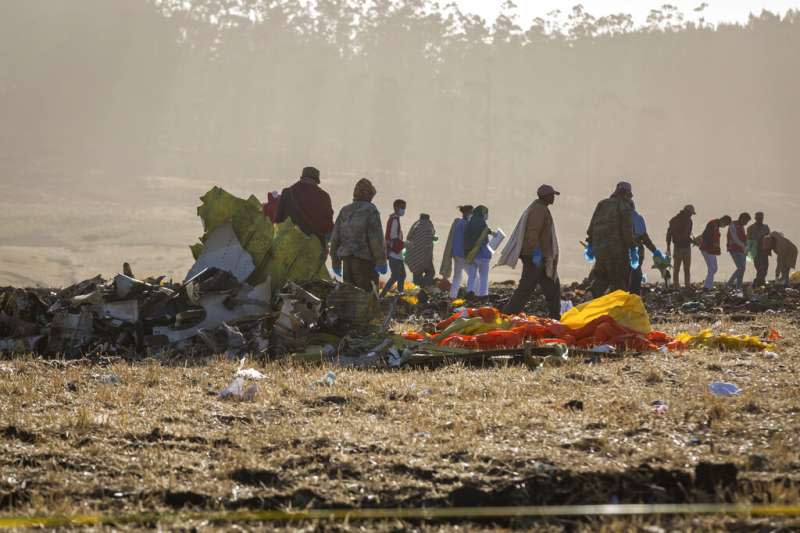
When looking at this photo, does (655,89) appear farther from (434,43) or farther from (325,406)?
(325,406)

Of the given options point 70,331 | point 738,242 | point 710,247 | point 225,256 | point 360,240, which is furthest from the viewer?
point 738,242

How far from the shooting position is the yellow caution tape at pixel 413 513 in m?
3.89

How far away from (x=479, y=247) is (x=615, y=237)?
554 cm

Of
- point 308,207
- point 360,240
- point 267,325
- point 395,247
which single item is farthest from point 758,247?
point 267,325

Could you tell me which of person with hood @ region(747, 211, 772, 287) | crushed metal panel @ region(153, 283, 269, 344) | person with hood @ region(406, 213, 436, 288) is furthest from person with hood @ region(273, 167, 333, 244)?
person with hood @ region(747, 211, 772, 287)

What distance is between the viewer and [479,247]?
16.8 m

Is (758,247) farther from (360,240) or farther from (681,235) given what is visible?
(360,240)

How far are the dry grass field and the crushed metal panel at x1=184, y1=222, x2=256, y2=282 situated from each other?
8.84ft

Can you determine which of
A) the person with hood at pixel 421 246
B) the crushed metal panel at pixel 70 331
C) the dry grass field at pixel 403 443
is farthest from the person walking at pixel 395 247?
the dry grass field at pixel 403 443

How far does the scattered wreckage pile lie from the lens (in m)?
8.64

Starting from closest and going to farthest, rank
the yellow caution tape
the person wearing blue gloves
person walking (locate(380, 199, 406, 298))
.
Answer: the yellow caution tape
the person wearing blue gloves
person walking (locate(380, 199, 406, 298))

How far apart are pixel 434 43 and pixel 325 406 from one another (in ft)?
346

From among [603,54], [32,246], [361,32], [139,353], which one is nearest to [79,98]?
[361,32]

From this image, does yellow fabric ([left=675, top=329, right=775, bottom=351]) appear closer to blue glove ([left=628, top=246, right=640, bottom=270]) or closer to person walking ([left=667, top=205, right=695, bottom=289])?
blue glove ([left=628, top=246, right=640, bottom=270])
